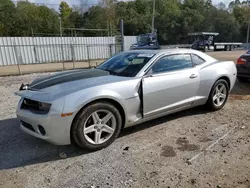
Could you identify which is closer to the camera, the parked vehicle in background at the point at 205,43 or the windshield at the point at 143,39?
the windshield at the point at 143,39

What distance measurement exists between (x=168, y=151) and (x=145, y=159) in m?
0.41

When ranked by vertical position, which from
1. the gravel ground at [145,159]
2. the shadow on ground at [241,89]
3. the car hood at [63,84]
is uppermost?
the car hood at [63,84]

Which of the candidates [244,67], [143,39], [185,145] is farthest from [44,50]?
[185,145]

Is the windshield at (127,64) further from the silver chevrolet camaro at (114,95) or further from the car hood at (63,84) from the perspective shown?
the car hood at (63,84)

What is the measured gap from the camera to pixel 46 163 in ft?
9.59

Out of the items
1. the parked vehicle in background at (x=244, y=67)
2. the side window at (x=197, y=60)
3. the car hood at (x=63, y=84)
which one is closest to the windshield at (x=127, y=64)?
the car hood at (x=63, y=84)

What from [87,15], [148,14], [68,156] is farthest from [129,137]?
[148,14]

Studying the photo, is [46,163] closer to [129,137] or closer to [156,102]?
[129,137]

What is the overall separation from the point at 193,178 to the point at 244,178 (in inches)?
23.3

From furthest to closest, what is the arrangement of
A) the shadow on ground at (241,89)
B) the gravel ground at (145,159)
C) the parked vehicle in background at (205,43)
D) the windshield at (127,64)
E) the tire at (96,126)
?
the parked vehicle in background at (205,43) → the shadow on ground at (241,89) → the windshield at (127,64) → the tire at (96,126) → the gravel ground at (145,159)

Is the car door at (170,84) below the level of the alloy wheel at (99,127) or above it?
above

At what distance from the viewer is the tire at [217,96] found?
4.54 meters

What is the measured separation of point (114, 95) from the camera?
3.17 metres

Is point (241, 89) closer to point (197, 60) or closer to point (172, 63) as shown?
point (197, 60)
